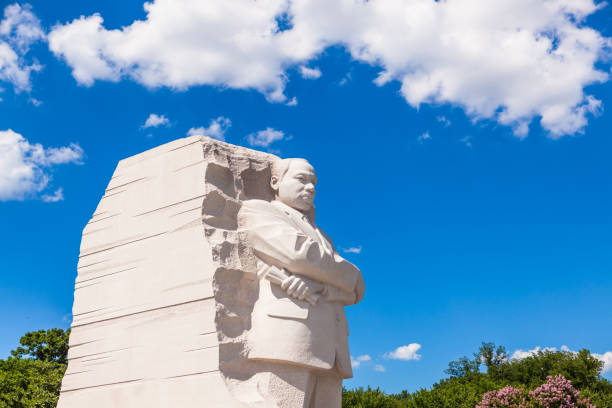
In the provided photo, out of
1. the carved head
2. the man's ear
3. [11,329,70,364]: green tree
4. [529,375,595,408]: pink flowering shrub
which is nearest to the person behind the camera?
the carved head

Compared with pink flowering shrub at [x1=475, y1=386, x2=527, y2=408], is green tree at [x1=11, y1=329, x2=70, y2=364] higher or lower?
higher

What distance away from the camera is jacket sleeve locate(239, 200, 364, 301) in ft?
17.2

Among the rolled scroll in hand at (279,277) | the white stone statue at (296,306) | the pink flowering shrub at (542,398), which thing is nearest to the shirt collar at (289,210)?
the white stone statue at (296,306)

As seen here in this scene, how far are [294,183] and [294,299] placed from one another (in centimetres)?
124

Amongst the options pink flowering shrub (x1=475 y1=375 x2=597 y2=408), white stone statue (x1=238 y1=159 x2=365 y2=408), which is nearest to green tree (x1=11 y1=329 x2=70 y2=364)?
pink flowering shrub (x1=475 y1=375 x2=597 y2=408)

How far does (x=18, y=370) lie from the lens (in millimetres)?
18391

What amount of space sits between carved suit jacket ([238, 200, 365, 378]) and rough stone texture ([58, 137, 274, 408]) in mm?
138

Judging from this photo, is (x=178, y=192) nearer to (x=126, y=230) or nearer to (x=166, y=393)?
(x=126, y=230)

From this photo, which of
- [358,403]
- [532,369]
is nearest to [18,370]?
[358,403]

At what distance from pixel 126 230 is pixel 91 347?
1.09 metres

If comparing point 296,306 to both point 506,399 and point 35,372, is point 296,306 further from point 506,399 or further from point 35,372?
point 35,372

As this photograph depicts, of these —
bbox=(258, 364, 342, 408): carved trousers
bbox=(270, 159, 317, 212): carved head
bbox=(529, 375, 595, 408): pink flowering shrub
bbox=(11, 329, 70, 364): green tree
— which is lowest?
bbox=(258, 364, 342, 408): carved trousers

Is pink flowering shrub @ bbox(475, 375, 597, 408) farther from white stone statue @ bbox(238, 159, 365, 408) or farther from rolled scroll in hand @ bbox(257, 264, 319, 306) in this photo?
rolled scroll in hand @ bbox(257, 264, 319, 306)

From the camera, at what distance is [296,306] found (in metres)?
5.14
